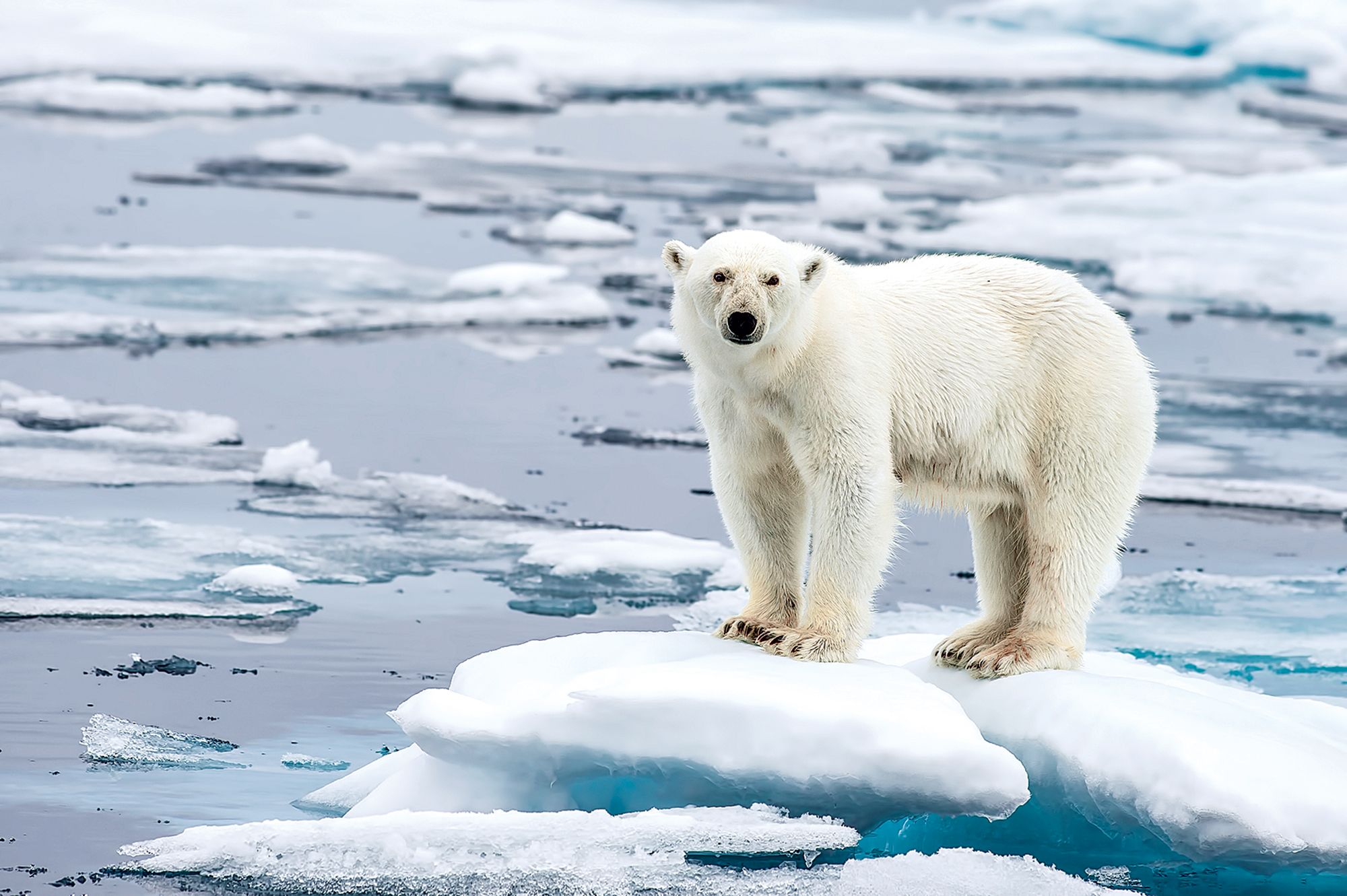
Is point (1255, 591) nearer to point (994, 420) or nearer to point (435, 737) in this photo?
point (994, 420)

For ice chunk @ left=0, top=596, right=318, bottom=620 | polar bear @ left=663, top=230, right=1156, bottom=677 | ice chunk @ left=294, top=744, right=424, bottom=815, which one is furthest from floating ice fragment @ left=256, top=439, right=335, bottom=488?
polar bear @ left=663, top=230, right=1156, bottom=677

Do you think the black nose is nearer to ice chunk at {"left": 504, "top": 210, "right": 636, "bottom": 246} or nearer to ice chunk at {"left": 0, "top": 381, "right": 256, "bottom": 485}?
ice chunk at {"left": 0, "top": 381, "right": 256, "bottom": 485}

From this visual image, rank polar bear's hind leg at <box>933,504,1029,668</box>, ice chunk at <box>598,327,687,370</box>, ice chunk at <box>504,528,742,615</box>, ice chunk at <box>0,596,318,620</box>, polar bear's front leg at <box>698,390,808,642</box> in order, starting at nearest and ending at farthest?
1. polar bear's front leg at <box>698,390,808,642</box>
2. polar bear's hind leg at <box>933,504,1029,668</box>
3. ice chunk at <box>0,596,318,620</box>
4. ice chunk at <box>504,528,742,615</box>
5. ice chunk at <box>598,327,687,370</box>

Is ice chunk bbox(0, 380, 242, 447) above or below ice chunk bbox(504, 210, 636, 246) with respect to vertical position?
below

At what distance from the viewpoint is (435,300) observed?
12352mm

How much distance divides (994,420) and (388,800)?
1924mm

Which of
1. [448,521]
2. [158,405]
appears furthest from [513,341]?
[448,521]

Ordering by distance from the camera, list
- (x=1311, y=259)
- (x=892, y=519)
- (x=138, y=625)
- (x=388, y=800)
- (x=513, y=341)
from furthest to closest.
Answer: (x=1311, y=259) → (x=513, y=341) → (x=138, y=625) → (x=892, y=519) → (x=388, y=800)

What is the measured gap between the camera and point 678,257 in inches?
186

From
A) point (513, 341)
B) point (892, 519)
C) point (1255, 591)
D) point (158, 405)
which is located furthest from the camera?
point (513, 341)

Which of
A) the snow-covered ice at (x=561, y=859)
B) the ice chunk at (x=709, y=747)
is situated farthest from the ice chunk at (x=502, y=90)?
the snow-covered ice at (x=561, y=859)

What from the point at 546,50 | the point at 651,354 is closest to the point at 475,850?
the point at 651,354

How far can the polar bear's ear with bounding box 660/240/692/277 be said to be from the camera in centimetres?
469

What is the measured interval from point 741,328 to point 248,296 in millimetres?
8305
